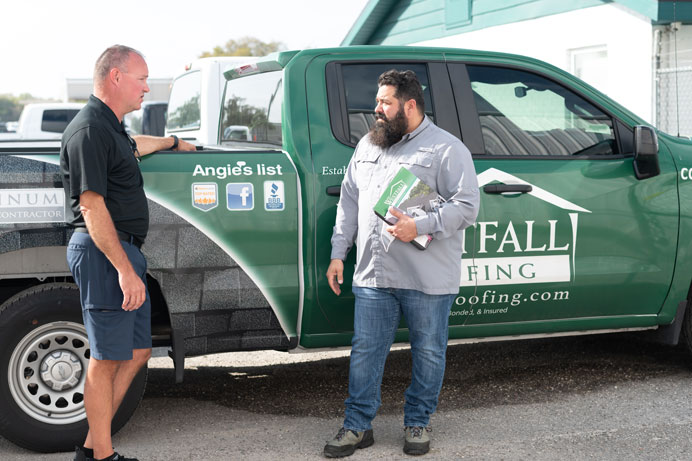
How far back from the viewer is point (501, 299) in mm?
4406

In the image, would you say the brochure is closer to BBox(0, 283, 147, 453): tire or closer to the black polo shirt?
the black polo shirt

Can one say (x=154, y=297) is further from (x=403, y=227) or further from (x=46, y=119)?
(x=46, y=119)

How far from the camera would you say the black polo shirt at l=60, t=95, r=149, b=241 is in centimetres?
320

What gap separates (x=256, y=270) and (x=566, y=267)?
5.43 ft

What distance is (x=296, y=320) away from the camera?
4.18m

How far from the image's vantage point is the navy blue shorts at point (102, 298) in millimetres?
3338

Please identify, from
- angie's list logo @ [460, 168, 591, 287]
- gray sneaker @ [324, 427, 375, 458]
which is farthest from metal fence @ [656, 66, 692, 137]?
gray sneaker @ [324, 427, 375, 458]

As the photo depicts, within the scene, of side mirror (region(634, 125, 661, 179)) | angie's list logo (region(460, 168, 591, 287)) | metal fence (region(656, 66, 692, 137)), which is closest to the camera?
angie's list logo (region(460, 168, 591, 287))

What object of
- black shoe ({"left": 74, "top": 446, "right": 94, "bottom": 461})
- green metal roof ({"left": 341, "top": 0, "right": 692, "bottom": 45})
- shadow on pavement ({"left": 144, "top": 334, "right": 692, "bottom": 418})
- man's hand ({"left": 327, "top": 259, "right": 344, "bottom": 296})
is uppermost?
green metal roof ({"left": 341, "top": 0, "right": 692, "bottom": 45})

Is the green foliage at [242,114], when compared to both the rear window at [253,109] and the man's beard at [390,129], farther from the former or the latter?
the man's beard at [390,129]

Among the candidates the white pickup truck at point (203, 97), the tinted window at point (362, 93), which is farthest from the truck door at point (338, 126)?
the white pickup truck at point (203, 97)

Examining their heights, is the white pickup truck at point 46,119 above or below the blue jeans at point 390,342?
above

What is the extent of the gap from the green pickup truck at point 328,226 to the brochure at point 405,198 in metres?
0.47

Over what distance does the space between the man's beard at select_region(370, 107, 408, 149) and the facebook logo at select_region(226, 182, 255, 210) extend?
0.64m
